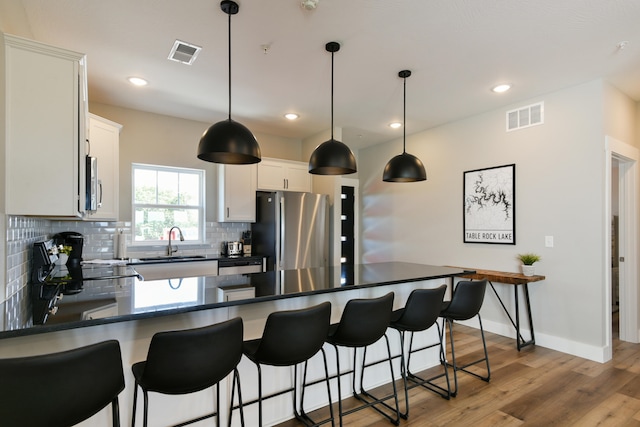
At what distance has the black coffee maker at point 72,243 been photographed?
11.1 ft

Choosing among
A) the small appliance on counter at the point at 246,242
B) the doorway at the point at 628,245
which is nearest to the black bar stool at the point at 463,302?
the doorway at the point at 628,245

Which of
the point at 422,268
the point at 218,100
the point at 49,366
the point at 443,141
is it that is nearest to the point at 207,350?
the point at 49,366

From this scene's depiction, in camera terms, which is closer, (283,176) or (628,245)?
(628,245)

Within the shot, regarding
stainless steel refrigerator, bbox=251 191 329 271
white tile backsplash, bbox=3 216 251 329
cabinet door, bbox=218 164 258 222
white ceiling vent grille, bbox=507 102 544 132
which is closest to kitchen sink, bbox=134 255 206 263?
white tile backsplash, bbox=3 216 251 329

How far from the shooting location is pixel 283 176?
5.11m

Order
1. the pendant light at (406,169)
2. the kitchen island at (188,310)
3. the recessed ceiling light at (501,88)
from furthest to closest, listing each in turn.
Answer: the recessed ceiling light at (501,88)
the pendant light at (406,169)
the kitchen island at (188,310)

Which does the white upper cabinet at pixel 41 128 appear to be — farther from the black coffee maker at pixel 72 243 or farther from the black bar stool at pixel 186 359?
the black coffee maker at pixel 72 243

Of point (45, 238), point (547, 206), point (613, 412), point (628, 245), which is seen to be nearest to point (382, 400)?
point (613, 412)

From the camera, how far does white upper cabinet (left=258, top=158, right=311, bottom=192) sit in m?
4.95

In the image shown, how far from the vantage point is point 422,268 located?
3211 mm

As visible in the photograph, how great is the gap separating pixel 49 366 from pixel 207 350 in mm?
547

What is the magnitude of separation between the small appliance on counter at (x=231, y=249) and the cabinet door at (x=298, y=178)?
1151 millimetres

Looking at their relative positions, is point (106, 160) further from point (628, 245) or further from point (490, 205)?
point (628, 245)

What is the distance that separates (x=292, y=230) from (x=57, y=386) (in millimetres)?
3469
